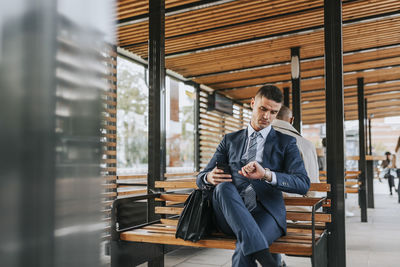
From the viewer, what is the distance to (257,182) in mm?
A: 3115

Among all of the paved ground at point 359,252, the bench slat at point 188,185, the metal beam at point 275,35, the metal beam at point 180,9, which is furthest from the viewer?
the metal beam at point 275,35

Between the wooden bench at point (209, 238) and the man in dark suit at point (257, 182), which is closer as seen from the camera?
the man in dark suit at point (257, 182)

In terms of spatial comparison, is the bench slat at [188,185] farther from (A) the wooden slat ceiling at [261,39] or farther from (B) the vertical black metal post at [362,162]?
(B) the vertical black metal post at [362,162]

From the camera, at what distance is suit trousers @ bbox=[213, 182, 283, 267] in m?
2.63

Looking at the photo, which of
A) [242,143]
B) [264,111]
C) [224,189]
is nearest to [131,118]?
[242,143]

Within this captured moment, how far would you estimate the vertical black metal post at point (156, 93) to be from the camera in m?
4.65

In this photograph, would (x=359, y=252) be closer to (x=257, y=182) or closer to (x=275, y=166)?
(x=275, y=166)

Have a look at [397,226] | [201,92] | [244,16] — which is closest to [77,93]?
[244,16]

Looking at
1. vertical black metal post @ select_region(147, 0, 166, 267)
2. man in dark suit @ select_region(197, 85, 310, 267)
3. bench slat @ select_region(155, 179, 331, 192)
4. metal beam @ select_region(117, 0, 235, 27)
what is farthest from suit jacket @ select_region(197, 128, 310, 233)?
metal beam @ select_region(117, 0, 235, 27)

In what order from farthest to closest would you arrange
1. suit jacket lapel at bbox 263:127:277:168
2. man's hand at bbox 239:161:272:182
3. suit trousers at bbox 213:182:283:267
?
suit jacket lapel at bbox 263:127:277:168
man's hand at bbox 239:161:272:182
suit trousers at bbox 213:182:283:267

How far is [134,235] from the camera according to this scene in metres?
3.45

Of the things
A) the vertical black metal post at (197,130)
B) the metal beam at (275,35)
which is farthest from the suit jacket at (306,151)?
the vertical black metal post at (197,130)

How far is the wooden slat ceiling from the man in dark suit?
2.98m

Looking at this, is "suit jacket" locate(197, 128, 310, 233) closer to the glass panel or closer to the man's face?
the man's face
